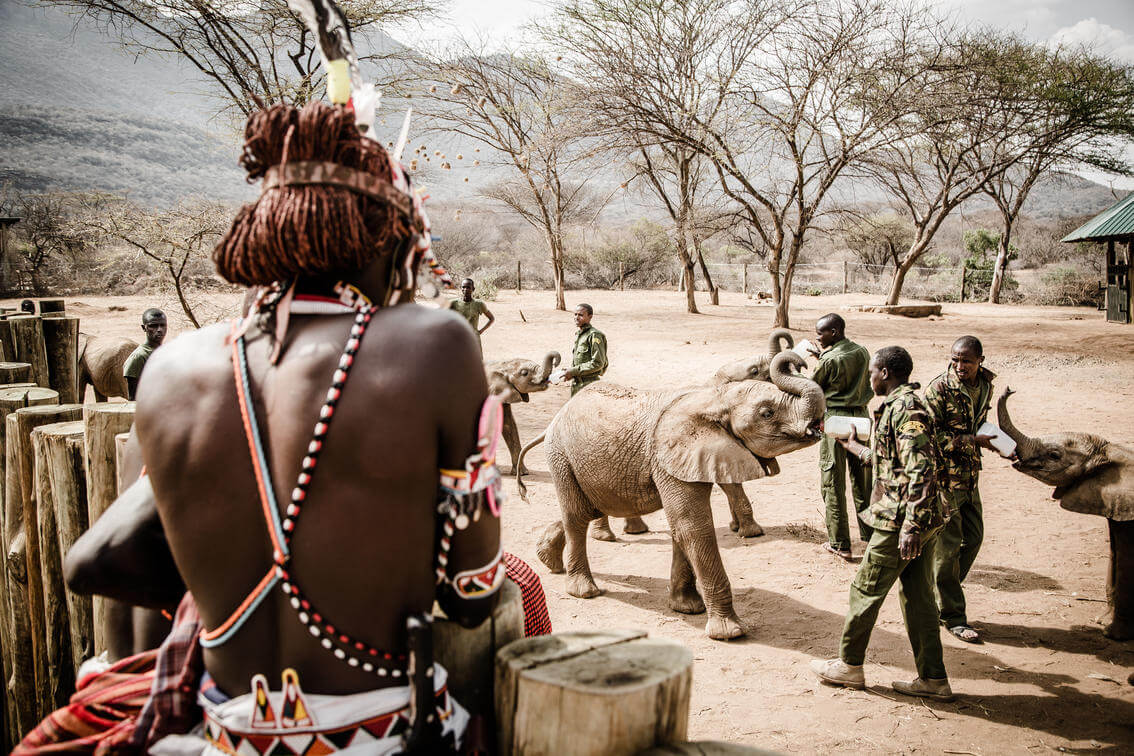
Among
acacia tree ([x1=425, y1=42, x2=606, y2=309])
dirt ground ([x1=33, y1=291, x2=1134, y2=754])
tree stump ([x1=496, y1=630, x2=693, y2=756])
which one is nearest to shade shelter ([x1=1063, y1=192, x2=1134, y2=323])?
dirt ground ([x1=33, y1=291, x2=1134, y2=754])

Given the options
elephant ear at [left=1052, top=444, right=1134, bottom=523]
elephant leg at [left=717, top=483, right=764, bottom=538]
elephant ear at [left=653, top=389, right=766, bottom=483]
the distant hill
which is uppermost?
the distant hill

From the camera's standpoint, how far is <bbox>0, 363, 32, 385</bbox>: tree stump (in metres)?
5.00

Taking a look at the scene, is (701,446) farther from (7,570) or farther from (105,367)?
(105,367)

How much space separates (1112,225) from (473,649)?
25.5 meters

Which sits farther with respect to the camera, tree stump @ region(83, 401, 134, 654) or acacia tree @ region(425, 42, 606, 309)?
acacia tree @ region(425, 42, 606, 309)

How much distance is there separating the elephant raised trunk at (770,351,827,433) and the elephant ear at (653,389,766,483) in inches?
17.5

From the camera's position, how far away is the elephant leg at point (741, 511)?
684 centimetres

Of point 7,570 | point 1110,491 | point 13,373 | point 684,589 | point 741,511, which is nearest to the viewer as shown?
point 7,570

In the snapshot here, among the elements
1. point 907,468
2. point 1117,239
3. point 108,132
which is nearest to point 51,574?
point 907,468

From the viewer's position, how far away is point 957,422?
4535mm

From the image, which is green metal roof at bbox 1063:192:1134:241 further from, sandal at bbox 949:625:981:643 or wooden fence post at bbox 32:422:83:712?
wooden fence post at bbox 32:422:83:712

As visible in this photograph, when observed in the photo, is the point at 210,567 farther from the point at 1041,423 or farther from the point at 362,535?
the point at 1041,423

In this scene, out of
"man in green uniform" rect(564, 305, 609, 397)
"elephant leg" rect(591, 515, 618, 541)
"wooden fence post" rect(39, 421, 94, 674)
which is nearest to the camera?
"wooden fence post" rect(39, 421, 94, 674)

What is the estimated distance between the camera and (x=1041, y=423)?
10.5 m
